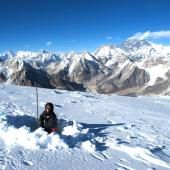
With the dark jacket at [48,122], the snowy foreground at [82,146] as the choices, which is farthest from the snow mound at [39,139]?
the dark jacket at [48,122]

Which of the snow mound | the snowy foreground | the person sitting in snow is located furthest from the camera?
the person sitting in snow

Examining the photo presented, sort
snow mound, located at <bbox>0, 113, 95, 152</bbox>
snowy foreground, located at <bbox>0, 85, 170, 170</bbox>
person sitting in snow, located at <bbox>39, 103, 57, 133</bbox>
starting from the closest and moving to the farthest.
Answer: snowy foreground, located at <bbox>0, 85, 170, 170</bbox>, snow mound, located at <bbox>0, 113, 95, 152</bbox>, person sitting in snow, located at <bbox>39, 103, 57, 133</bbox>

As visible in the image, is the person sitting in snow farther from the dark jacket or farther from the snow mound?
the snow mound

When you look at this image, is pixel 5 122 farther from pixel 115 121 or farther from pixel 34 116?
pixel 115 121

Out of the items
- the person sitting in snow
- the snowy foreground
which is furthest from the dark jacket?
the snowy foreground

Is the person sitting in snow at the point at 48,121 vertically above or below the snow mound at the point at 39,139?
above

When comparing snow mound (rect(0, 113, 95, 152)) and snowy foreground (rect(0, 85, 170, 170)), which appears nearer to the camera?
snowy foreground (rect(0, 85, 170, 170))

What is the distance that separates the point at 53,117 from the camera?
11391mm

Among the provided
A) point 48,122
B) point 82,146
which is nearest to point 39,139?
point 82,146

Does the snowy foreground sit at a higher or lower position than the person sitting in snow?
lower

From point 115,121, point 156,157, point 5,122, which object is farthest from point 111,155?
point 115,121

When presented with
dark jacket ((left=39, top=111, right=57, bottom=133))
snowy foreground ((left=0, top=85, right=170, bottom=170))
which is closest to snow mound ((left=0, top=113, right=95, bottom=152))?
snowy foreground ((left=0, top=85, right=170, bottom=170))

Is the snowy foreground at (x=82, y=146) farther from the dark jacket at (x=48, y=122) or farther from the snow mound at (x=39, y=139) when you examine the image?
the dark jacket at (x=48, y=122)

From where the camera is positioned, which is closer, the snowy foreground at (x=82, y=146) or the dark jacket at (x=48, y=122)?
the snowy foreground at (x=82, y=146)
